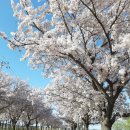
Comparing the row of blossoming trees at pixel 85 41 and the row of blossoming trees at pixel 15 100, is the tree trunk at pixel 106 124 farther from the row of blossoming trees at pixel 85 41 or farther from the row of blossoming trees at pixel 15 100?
the row of blossoming trees at pixel 15 100

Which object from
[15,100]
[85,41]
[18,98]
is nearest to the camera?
[85,41]

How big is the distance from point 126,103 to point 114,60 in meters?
9.88

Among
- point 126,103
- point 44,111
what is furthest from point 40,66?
point 44,111

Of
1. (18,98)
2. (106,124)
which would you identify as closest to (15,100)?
(18,98)

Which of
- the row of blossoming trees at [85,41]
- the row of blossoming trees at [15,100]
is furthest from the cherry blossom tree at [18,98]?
the row of blossoming trees at [85,41]

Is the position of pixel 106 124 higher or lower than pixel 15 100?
lower

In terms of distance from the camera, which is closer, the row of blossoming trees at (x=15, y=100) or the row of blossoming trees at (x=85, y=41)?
the row of blossoming trees at (x=85, y=41)

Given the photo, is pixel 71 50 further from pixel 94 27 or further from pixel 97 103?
pixel 97 103

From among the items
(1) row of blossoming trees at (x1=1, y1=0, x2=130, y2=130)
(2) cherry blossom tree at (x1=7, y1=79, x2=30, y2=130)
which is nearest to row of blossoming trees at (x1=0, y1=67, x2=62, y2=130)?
(2) cherry blossom tree at (x1=7, y1=79, x2=30, y2=130)

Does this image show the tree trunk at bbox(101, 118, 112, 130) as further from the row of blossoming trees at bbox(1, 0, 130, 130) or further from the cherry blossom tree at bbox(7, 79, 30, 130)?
the cherry blossom tree at bbox(7, 79, 30, 130)

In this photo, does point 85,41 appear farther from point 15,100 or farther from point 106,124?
point 15,100

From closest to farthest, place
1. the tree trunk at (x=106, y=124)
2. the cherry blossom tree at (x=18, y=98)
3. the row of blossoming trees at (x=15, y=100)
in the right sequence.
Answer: the tree trunk at (x=106, y=124) → the row of blossoming trees at (x=15, y=100) → the cherry blossom tree at (x=18, y=98)

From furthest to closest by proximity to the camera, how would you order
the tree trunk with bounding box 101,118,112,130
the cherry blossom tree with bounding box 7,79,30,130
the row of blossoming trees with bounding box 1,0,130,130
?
the cherry blossom tree with bounding box 7,79,30,130
the tree trunk with bounding box 101,118,112,130
the row of blossoming trees with bounding box 1,0,130,130

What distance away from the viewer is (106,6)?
47.7 feet
